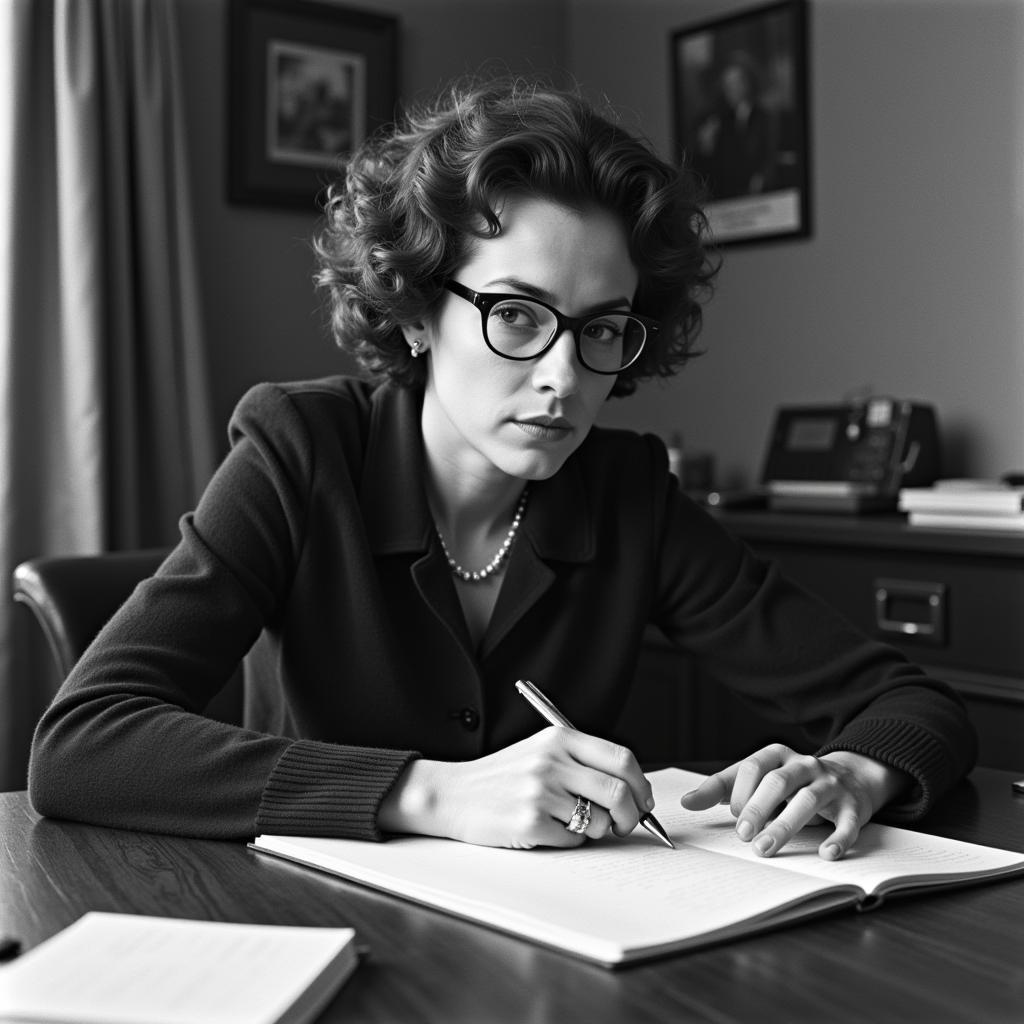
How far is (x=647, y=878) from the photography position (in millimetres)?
962

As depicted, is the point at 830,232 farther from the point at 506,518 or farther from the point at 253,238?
the point at 506,518

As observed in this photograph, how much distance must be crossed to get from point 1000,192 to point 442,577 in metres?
1.91

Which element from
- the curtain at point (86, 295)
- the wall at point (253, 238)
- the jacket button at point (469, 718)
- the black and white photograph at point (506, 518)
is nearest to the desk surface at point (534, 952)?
the black and white photograph at point (506, 518)

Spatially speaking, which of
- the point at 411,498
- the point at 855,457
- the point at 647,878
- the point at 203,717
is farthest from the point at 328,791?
the point at 855,457

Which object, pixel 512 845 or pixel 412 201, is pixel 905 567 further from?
pixel 512 845

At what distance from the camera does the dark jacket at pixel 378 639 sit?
115 cm

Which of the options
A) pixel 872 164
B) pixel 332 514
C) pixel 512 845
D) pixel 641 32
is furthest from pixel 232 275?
pixel 512 845

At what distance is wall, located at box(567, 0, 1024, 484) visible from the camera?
2861mm

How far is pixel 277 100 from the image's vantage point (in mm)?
3477

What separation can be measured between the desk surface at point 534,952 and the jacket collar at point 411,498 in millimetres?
528

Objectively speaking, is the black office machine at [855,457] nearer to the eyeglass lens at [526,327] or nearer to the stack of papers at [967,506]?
the stack of papers at [967,506]

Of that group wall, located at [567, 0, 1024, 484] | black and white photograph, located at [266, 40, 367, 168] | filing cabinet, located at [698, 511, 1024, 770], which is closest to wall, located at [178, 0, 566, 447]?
black and white photograph, located at [266, 40, 367, 168]

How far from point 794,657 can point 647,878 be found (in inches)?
25.7

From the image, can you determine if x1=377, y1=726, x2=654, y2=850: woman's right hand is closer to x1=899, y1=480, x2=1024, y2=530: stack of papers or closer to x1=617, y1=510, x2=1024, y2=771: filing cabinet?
x1=617, y1=510, x2=1024, y2=771: filing cabinet
